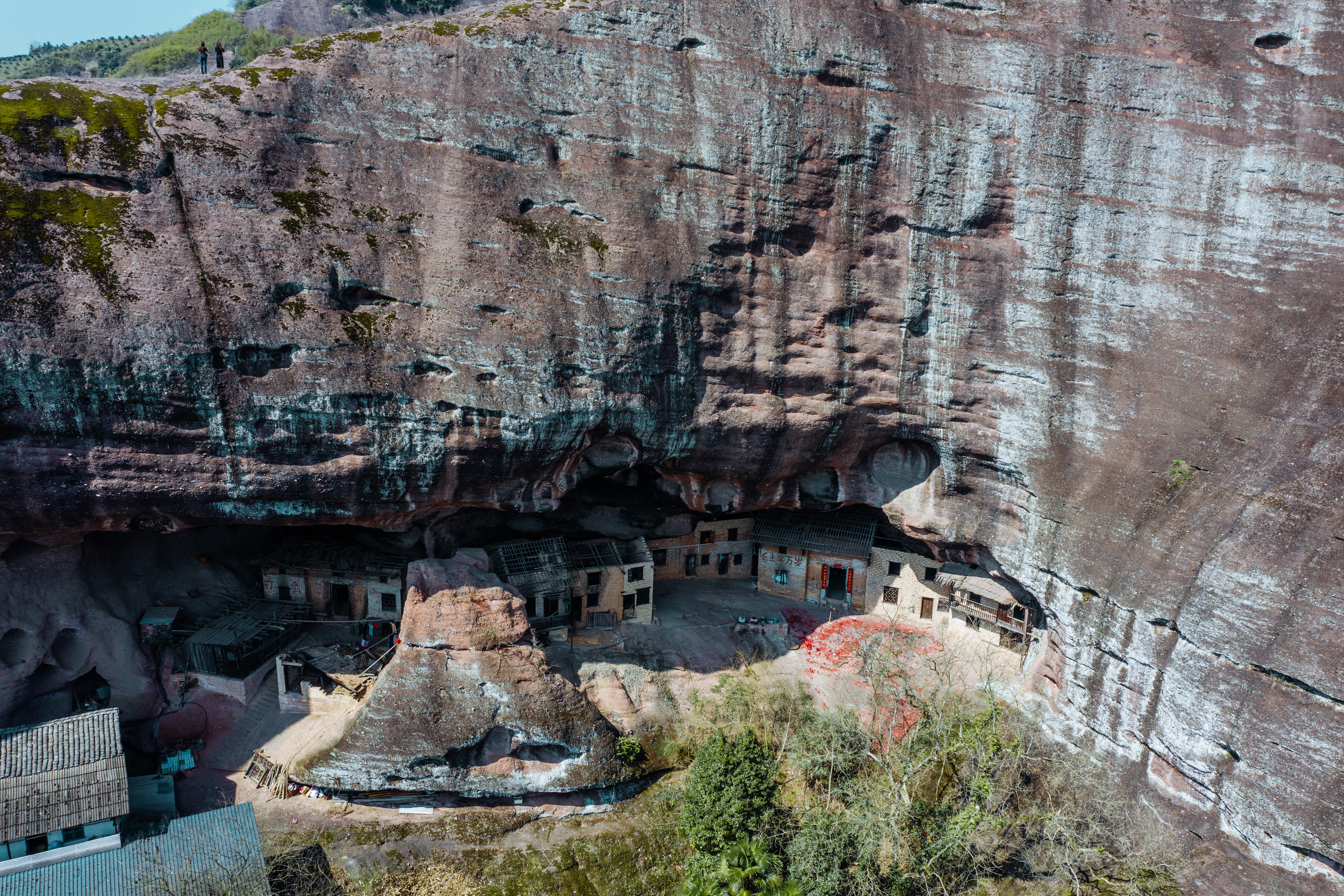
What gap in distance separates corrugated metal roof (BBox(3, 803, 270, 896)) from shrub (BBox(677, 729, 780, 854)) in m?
8.91

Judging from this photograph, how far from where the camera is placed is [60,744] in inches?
728

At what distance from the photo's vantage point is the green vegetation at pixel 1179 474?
64.0ft

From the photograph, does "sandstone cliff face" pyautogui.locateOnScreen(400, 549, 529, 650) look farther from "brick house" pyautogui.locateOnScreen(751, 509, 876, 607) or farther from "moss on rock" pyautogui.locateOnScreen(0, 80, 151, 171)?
"moss on rock" pyautogui.locateOnScreen(0, 80, 151, 171)

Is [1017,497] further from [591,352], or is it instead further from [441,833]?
[441,833]

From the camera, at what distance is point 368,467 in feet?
63.7

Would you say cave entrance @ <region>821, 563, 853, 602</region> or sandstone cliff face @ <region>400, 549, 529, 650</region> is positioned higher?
sandstone cliff face @ <region>400, 549, 529, 650</region>

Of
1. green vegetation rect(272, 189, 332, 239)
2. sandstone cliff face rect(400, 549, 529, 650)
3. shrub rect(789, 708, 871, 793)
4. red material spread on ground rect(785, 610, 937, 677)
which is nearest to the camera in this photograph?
green vegetation rect(272, 189, 332, 239)

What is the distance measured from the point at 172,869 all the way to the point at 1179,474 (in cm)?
2339

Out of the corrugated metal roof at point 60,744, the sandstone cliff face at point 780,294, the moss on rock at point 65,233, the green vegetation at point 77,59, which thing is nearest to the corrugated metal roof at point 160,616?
the corrugated metal roof at point 60,744

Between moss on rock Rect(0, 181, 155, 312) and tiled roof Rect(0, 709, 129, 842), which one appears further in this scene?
tiled roof Rect(0, 709, 129, 842)

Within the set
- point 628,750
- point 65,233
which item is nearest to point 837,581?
point 628,750

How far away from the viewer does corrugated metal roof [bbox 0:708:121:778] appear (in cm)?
1794

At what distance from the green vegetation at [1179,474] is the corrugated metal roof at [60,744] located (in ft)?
80.6

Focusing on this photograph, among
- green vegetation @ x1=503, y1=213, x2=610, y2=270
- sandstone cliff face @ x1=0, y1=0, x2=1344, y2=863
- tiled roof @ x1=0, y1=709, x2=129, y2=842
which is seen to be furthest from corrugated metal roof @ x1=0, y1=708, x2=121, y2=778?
green vegetation @ x1=503, y1=213, x2=610, y2=270
